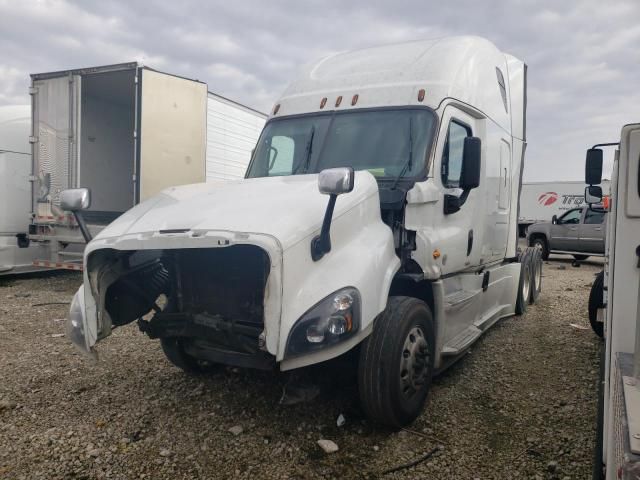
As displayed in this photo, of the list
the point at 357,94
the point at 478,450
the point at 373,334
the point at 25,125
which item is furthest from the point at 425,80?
the point at 25,125

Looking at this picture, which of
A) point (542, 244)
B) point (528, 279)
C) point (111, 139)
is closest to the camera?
point (528, 279)

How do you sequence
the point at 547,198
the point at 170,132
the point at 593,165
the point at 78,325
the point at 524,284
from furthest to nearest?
1. the point at 547,198
2. the point at 170,132
3. the point at 524,284
4. the point at 593,165
5. the point at 78,325

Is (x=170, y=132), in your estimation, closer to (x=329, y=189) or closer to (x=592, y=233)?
(x=329, y=189)

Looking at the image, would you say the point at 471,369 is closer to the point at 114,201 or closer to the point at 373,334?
the point at 373,334

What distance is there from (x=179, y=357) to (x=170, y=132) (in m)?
4.85

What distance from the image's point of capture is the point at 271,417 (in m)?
3.87

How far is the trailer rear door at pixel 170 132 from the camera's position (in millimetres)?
7863

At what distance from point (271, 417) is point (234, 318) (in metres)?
0.92

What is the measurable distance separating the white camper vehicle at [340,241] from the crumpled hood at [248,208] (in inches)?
0.6

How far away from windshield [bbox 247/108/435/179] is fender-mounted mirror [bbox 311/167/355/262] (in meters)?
1.26

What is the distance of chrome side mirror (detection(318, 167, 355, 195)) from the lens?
9.91 ft

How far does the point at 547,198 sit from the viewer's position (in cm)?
2606

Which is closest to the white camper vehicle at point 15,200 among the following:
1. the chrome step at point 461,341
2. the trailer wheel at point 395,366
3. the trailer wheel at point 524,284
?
the chrome step at point 461,341

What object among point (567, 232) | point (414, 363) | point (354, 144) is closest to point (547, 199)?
point (567, 232)
